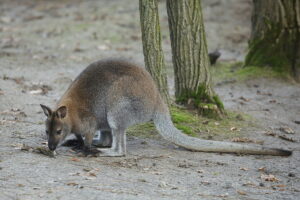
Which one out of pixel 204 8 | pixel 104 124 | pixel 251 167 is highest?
pixel 204 8

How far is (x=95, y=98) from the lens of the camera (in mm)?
6590

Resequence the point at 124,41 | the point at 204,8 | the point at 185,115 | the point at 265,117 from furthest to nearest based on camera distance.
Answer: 1. the point at 204,8
2. the point at 124,41
3. the point at 265,117
4. the point at 185,115

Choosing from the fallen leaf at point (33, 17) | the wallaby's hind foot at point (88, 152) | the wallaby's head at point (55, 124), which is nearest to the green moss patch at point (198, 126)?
the wallaby's hind foot at point (88, 152)

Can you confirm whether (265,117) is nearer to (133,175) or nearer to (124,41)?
(133,175)

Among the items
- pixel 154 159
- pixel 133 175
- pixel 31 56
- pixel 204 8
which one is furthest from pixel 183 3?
pixel 204 8

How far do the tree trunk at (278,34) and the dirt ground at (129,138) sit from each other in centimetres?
44

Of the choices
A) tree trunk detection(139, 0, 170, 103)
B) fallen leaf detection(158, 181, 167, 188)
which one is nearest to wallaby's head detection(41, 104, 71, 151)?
fallen leaf detection(158, 181, 167, 188)

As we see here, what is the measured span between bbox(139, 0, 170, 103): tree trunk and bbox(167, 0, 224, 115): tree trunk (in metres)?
0.54

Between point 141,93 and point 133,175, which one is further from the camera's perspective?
point 141,93

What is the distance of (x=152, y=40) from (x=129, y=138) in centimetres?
137

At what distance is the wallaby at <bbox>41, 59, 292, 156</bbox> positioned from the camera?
6488 mm

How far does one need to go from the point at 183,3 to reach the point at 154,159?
2609 millimetres

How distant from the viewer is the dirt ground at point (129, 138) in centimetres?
544

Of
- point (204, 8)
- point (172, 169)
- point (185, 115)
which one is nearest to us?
point (172, 169)
